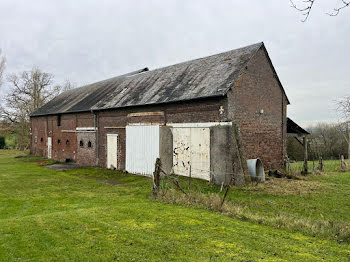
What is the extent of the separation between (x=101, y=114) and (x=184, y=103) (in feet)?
27.5

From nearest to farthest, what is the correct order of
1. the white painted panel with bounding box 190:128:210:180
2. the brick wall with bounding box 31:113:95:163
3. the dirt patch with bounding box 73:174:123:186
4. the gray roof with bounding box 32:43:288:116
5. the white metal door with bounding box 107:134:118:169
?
the white painted panel with bounding box 190:128:210:180, the gray roof with bounding box 32:43:288:116, the dirt patch with bounding box 73:174:123:186, the white metal door with bounding box 107:134:118:169, the brick wall with bounding box 31:113:95:163

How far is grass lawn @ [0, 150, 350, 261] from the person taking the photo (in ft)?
17.2

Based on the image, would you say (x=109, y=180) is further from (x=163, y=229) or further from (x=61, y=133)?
(x=61, y=133)

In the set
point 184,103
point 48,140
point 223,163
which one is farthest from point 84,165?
point 223,163

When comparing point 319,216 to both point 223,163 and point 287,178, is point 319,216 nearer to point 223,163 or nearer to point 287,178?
point 223,163

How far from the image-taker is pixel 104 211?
8.38 metres

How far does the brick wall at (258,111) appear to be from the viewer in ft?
44.0

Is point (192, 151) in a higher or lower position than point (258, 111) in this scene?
lower

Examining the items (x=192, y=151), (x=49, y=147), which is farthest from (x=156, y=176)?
(x=49, y=147)

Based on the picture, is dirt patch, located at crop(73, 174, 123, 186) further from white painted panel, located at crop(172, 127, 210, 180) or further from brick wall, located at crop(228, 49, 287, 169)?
brick wall, located at crop(228, 49, 287, 169)

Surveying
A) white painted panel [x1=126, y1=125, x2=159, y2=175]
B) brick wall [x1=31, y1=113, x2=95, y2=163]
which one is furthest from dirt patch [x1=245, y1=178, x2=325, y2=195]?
brick wall [x1=31, y1=113, x2=95, y2=163]

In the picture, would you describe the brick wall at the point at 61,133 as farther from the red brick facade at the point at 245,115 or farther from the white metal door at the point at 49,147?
the red brick facade at the point at 245,115

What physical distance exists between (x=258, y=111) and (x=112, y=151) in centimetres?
1016

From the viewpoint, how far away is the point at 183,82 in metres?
15.8
